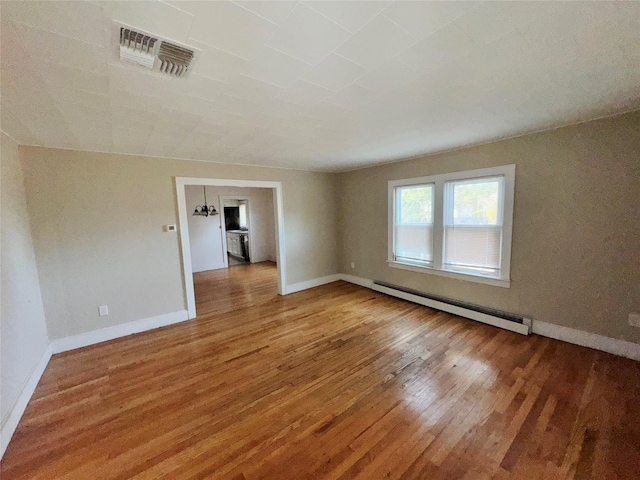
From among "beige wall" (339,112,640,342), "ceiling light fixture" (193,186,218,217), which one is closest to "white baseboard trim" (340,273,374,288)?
"beige wall" (339,112,640,342)

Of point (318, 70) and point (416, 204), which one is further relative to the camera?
point (416, 204)

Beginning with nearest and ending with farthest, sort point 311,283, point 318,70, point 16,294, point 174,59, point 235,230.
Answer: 1. point 174,59
2. point 318,70
3. point 16,294
4. point 311,283
5. point 235,230

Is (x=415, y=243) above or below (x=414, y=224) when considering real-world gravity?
below

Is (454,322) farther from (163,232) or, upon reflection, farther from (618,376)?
(163,232)

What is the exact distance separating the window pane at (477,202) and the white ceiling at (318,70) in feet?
2.70

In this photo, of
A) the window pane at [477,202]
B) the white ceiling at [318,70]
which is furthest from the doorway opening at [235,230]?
the window pane at [477,202]

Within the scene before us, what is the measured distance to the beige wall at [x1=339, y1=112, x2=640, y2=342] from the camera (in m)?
2.46

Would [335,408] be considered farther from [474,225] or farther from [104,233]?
[104,233]

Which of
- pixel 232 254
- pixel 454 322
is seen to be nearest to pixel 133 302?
pixel 454 322

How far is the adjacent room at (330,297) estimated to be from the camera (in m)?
1.28

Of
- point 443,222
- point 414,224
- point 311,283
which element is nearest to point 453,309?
point 443,222

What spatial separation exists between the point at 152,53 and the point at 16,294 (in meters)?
2.61

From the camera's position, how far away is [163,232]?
3.67 m

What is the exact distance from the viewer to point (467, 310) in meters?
3.53
